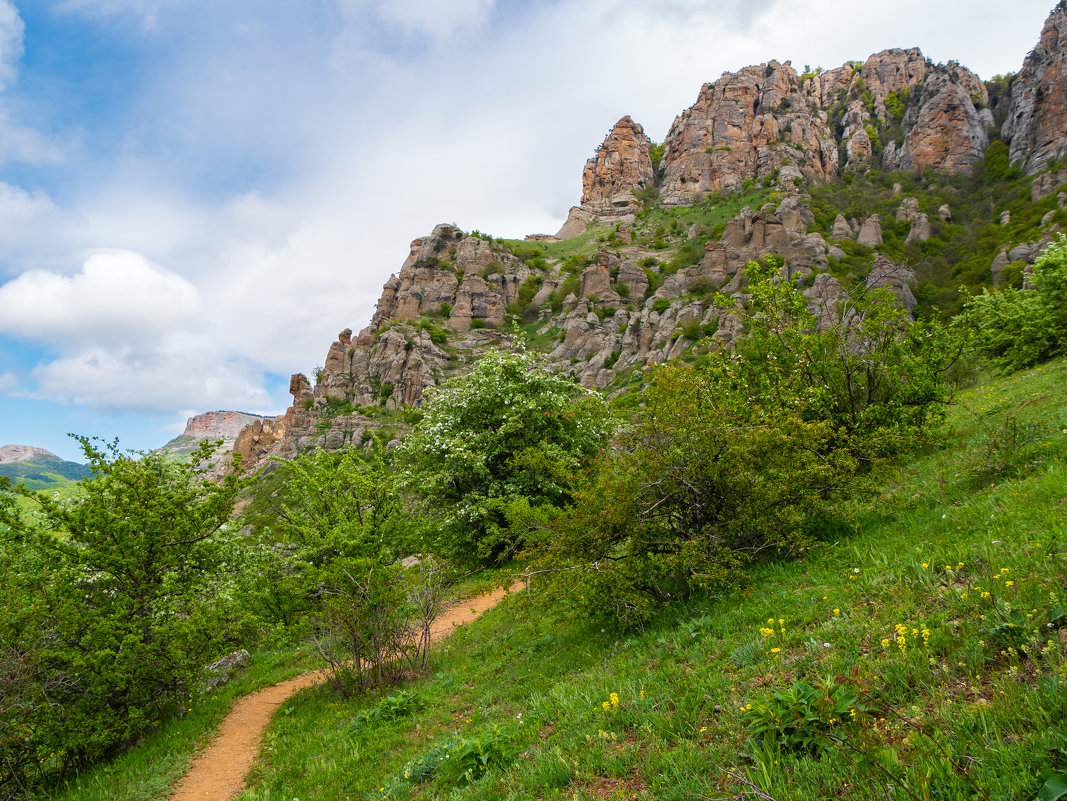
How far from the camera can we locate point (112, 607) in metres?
7.86

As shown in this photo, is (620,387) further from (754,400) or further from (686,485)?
(686,485)

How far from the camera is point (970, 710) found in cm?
274

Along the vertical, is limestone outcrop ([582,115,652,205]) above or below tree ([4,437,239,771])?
above

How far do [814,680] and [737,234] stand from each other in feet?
278

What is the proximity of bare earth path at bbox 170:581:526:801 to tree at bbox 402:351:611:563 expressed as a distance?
3899 millimetres

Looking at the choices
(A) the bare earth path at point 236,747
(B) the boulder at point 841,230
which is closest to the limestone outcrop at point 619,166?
(B) the boulder at point 841,230

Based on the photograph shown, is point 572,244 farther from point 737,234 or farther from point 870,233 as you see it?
point 870,233

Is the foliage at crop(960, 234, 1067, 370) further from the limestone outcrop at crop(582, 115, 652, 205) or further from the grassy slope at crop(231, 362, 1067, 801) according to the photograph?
the limestone outcrop at crop(582, 115, 652, 205)

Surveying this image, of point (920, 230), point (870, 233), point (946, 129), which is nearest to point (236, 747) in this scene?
point (870, 233)

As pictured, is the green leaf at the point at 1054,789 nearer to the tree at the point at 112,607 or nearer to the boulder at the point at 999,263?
the tree at the point at 112,607

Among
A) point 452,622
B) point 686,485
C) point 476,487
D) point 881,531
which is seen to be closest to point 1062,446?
point 881,531

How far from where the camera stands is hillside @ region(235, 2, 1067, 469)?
65125mm

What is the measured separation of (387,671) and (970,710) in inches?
352

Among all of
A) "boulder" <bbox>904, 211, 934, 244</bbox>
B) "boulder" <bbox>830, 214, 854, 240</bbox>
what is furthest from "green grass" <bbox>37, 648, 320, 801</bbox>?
"boulder" <bbox>904, 211, 934, 244</bbox>
